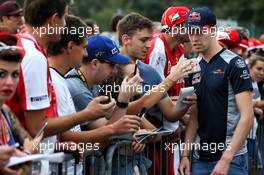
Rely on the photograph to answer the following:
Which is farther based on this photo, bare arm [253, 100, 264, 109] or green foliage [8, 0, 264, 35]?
green foliage [8, 0, 264, 35]

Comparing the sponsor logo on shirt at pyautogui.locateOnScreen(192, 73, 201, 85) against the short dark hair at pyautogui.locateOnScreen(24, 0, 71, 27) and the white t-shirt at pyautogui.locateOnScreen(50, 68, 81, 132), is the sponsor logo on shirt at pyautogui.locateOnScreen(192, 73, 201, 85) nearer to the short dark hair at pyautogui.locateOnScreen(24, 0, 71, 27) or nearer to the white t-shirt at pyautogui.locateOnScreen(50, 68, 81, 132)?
the white t-shirt at pyautogui.locateOnScreen(50, 68, 81, 132)

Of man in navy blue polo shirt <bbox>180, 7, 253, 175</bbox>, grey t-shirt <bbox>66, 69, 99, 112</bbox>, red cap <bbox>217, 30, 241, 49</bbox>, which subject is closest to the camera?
grey t-shirt <bbox>66, 69, 99, 112</bbox>

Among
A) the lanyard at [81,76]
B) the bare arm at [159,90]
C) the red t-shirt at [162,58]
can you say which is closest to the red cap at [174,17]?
the red t-shirt at [162,58]

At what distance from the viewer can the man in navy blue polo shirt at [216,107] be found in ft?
21.7

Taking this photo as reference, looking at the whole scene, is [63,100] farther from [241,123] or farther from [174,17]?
[174,17]

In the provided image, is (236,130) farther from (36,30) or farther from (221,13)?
(221,13)

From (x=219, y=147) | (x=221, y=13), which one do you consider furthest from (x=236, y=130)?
(x=221, y=13)

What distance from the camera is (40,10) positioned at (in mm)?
5906

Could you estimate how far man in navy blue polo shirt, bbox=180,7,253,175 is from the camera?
6.62 metres

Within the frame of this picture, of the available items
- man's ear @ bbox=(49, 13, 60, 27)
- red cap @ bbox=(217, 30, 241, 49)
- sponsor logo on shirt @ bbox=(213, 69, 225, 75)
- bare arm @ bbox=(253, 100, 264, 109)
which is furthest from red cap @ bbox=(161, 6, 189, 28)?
man's ear @ bbox=(49, 13, 60, 27)

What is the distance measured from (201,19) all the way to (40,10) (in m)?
1.67

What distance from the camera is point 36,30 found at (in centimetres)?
589

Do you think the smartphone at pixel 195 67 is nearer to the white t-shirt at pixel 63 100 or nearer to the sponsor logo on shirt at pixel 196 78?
the sponsor logo on shirt at pixel 196 78

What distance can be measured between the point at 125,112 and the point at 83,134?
47 centimetres
